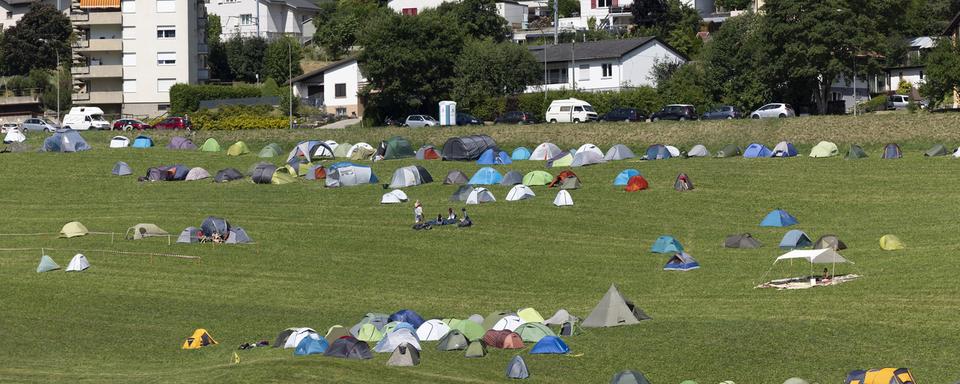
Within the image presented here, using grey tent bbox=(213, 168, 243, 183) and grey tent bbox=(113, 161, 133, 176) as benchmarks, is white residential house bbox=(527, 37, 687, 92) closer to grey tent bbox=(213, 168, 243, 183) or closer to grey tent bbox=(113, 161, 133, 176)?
grey tent bbox=(213, 168, 243, 183)

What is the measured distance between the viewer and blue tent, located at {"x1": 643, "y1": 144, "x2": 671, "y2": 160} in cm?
7706

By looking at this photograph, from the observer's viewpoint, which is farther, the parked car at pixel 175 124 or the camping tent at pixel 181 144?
the parked car at pixel 175 124

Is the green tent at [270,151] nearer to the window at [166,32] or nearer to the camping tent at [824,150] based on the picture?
the camping tent at [824,150]

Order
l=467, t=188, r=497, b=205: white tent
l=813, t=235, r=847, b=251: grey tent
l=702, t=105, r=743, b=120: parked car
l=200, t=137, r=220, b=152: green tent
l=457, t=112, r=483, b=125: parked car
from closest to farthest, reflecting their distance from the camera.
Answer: l=813, t=235, r=847, b=251: grey tent → l=467, t=188, r=497, b=205: white tent → l=200, t=137, r=220, b=152: green tent → l=702, t=105, r=743, b=120: parked car → l=457, t=112, r=483, b=125: parked car

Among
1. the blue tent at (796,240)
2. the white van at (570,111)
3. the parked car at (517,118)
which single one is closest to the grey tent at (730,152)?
the white van at (570,111)

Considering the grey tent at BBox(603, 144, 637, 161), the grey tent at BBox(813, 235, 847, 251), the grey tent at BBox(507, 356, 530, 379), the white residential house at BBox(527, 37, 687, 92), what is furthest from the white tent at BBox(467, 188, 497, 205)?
the white residential house at BBox(527, 37, 687, 92)

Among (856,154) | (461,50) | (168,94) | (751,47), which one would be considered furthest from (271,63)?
(856,154)

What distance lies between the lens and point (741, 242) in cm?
5766

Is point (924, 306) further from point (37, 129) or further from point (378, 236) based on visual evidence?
point (37, 129)

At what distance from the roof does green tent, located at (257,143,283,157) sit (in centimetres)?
3307

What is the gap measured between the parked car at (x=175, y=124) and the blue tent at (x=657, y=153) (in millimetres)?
36593

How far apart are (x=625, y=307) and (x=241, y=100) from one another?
75.6m

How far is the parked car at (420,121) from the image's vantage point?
98.8 m

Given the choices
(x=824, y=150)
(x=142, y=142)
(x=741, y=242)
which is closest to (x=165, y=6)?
(x=142, y=142)
